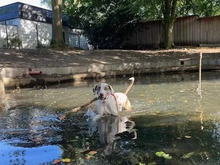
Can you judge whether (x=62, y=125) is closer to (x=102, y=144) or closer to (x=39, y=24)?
(x=102, y=144)

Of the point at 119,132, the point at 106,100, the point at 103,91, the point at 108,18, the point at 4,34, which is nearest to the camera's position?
the point at 119,132

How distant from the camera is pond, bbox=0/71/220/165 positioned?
15.4ft

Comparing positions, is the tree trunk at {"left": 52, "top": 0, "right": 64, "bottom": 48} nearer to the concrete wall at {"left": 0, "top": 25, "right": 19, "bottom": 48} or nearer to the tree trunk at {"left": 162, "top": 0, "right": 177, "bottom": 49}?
the concrete wall at {"left": 0, "top": 25, "right": 19, "bottom": 48}

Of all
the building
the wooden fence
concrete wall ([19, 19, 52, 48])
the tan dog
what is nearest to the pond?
the tan dog

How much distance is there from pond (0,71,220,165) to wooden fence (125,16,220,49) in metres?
15.5

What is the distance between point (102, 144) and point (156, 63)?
12.1 meters

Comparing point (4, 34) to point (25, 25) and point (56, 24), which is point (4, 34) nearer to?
point (25, 25)

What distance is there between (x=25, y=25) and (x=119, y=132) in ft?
77.6

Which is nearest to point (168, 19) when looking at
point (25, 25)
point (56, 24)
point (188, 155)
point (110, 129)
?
point (56, 24)

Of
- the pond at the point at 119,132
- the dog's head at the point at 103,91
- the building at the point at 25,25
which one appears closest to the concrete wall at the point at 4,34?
the building at the point at 25,25

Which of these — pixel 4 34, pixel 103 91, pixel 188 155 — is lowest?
pixel 188 155

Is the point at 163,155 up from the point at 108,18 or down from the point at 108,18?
down

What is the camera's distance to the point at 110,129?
6.45m

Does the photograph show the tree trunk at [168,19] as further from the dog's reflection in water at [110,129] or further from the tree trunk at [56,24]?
the dog's reflection in water at [110,129]
